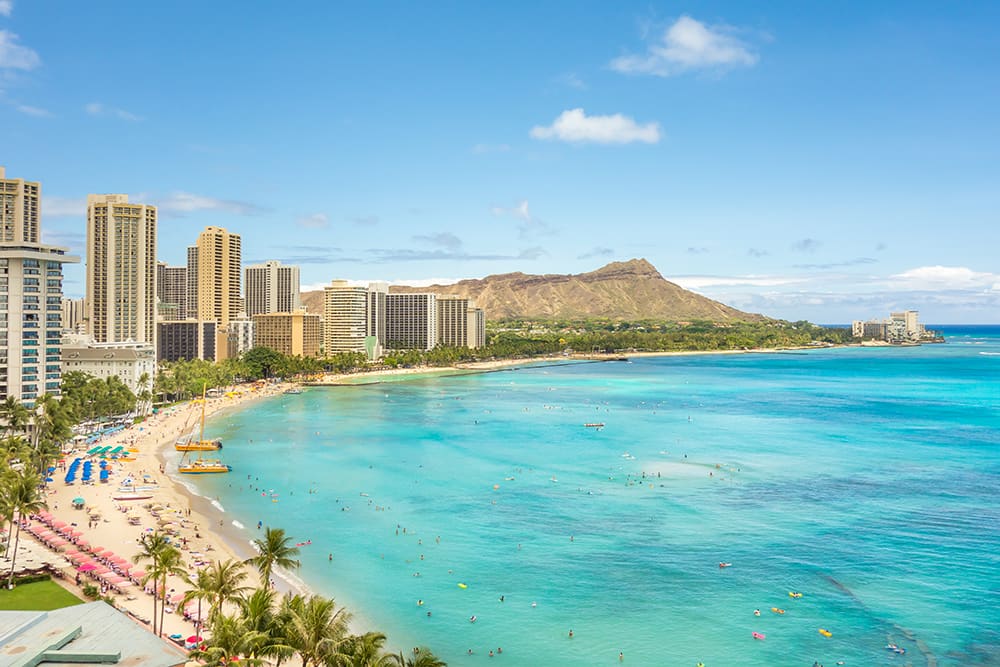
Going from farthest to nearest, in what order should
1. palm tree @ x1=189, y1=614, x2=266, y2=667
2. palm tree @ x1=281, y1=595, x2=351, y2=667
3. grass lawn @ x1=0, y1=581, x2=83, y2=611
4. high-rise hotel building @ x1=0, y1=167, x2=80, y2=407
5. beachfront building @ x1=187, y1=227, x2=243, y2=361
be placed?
beachfront building @ x1=187, y1=227, x2=243, y2=361 < high-rise hotel building @ x1=0, y1=167, x2=80, y2=407 < grass lawn @ x1=0, y1=581, x2=83, y2=611 < palm tree @ x1=281, y1=595, x2=351, y2=667 < palm tree @ x1=189, y1=614, x2=266, y2=667

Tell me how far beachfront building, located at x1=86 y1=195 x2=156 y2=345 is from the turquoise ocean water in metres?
60.1

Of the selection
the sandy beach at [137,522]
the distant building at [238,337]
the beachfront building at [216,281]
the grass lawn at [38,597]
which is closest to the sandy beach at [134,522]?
the sandy beach at [137,522]

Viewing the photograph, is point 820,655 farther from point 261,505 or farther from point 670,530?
point 261,505

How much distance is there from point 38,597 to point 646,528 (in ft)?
122

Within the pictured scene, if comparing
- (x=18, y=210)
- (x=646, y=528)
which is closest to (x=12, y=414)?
(x=646, y=528)

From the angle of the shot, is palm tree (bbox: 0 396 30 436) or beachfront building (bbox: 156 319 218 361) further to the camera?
beachfront building (bbox: 156 319 218 361)

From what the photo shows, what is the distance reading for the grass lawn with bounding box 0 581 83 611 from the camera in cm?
3509

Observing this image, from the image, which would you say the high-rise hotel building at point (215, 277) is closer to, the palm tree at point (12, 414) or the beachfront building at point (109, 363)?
the beachfront building at point (109, 363)

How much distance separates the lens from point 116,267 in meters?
151

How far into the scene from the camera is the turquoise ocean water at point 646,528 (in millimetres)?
36938

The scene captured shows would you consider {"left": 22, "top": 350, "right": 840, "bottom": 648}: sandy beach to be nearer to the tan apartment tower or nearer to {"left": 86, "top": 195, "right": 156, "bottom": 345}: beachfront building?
the tan apartment tower

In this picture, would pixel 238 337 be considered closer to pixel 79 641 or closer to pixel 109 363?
pixel 109 363

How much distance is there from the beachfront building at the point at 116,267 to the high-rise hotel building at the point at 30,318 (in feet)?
268

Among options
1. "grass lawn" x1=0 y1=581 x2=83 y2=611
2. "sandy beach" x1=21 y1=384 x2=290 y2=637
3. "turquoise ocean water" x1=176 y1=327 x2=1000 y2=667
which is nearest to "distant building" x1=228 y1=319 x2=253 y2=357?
"turquoise ocean water" x1=176 y1=327 x2=1000 y2=667
